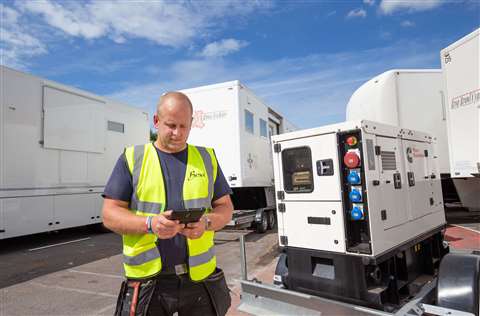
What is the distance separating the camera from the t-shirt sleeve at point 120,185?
1739 mm

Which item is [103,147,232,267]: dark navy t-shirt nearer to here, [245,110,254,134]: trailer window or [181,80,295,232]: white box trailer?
[181,80,295,232]: white box trailer

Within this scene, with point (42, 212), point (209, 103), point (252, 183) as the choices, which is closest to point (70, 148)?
point (42, 212)

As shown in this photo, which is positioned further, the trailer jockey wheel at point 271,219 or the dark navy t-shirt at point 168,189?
the trailer jockey wheel at point 271,219

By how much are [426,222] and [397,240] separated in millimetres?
1025

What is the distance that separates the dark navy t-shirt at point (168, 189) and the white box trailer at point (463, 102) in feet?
18.4

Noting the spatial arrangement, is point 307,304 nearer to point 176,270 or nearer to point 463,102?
point 176,270

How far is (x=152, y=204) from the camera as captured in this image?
1.77m

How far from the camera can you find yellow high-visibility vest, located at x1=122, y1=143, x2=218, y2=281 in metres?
1.73

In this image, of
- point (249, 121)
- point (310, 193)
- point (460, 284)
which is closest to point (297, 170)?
point (310, 193)

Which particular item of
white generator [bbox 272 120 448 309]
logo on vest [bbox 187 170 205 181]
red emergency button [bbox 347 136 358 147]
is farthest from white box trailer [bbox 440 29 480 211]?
logo on vest [bbox 187 170 205 181]

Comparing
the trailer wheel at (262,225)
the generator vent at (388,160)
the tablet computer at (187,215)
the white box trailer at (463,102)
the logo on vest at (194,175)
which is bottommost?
the trailer wheel at (262,225)

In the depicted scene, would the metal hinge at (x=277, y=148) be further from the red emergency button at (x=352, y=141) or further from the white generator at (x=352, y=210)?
the red emergency button at (x=352, y=141)

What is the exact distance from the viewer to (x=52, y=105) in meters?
8.91

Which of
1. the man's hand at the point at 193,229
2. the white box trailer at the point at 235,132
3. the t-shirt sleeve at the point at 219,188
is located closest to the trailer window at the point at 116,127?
the white box trailer at the point at 235,132
